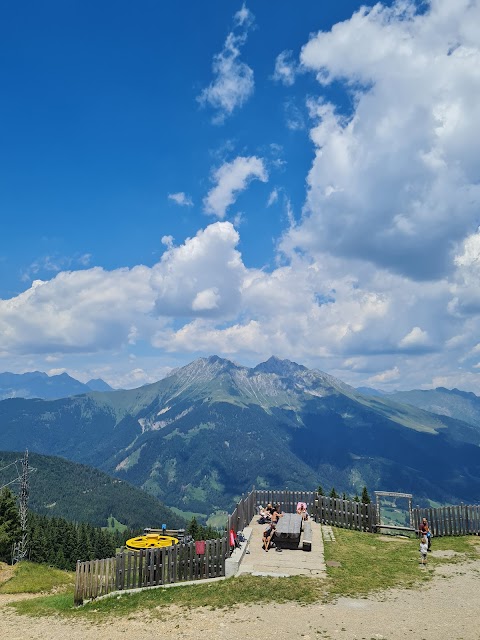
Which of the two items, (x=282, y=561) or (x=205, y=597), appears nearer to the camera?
(x=205, y=597)

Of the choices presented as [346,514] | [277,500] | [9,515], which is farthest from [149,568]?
[9,515]

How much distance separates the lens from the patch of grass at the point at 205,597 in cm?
1644

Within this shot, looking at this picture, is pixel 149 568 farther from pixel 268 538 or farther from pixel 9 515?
pixel 9 515

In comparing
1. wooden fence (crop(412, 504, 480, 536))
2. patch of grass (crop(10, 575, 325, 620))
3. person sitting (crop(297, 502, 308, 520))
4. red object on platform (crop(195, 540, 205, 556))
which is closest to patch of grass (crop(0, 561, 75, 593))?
patch of grass (crop(10, 575, 325, 620))

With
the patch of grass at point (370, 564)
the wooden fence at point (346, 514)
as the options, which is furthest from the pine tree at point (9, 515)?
the patch of grass at point (370, 564)

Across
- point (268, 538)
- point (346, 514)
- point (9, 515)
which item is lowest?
point (9, 515)

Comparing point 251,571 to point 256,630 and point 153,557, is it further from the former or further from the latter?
point 256,630

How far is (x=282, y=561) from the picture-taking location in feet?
67.9

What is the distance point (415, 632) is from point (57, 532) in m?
125

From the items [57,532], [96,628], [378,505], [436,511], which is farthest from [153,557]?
[57,532]

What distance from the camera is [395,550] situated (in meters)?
23.2

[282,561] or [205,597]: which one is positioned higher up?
[282,561]

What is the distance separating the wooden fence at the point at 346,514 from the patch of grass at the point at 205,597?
10940 mm

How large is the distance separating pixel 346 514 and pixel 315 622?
1521 centimetres
